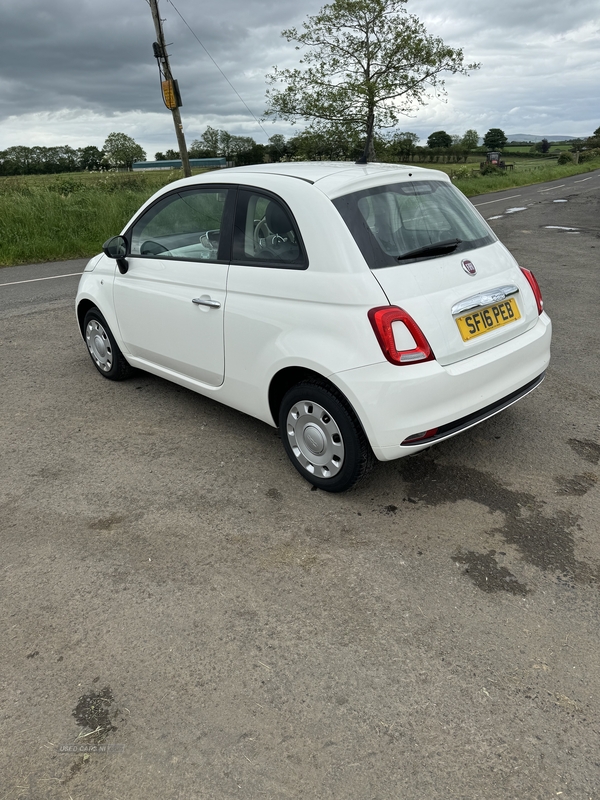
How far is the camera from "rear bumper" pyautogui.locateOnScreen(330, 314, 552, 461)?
2967 millimetres

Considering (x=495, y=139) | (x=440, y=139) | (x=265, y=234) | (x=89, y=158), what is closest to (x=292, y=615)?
(x=265, y=234)

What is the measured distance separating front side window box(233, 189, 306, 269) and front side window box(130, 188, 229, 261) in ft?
0.60

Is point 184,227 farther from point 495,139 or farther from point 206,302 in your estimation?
point 495,139

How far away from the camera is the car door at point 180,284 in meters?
3.84

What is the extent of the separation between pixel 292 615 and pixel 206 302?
205 centimetres

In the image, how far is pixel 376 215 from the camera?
3.28 meters

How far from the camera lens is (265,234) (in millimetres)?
3570

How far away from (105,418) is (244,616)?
2.54m

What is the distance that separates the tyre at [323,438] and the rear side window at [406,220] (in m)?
0.76

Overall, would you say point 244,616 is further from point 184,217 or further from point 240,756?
point 184,217

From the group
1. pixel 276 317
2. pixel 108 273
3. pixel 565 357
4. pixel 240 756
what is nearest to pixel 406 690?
pixel 240 756

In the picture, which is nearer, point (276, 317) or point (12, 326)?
point (276, 317)

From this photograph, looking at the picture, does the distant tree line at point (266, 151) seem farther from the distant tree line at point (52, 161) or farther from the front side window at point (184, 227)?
the front side window at point (184, 227)

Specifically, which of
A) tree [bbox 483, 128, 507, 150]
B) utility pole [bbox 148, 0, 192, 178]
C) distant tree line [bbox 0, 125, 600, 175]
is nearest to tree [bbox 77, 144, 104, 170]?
distant tree line [bbox 0, 125, 600, 175]
